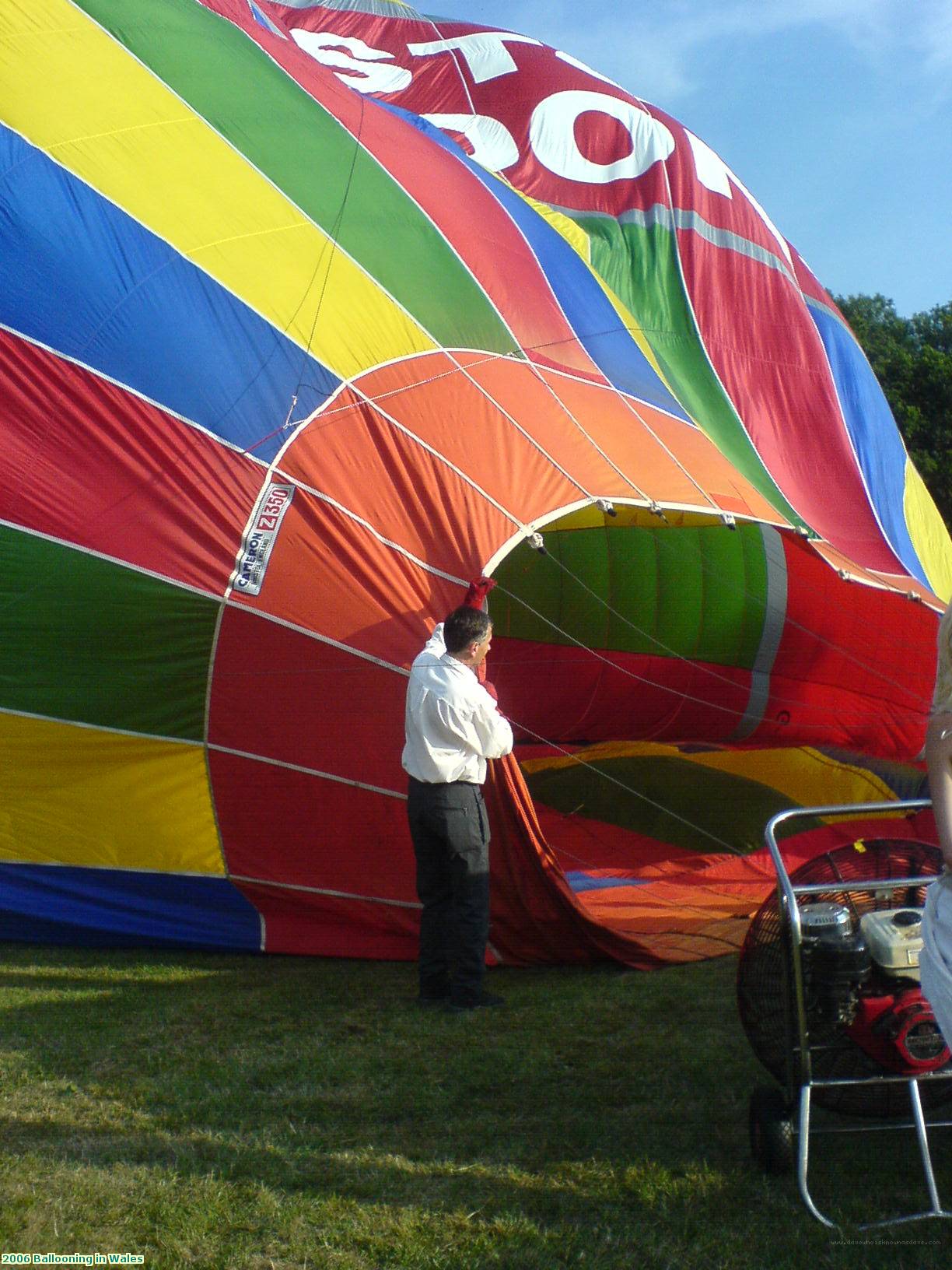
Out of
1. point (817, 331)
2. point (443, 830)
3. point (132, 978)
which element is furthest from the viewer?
point (817, 331)

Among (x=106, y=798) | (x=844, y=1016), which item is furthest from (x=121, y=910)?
(x=844, y=1016)

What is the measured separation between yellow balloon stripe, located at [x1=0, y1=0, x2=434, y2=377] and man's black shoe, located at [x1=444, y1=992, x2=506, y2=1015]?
7.99 feet

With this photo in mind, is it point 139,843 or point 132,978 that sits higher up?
point 139,843

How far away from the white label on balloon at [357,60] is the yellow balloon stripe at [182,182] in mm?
3739

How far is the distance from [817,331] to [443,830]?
5471mm

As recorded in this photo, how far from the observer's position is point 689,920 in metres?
5.14

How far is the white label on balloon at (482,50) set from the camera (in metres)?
9.05

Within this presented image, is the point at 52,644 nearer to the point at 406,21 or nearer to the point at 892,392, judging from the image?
the point at 406,21

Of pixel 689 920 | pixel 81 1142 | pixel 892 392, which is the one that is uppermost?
pixel 892 392

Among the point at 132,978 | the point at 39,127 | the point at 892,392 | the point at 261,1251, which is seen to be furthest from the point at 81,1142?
the point at 892,392

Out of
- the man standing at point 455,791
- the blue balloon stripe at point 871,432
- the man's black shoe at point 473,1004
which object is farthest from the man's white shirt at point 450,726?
the blue balloon stripe at point 871,432

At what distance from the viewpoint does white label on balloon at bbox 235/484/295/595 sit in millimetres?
4664

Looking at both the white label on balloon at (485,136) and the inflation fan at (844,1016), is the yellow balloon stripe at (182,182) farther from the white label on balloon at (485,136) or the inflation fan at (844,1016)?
the white label on balloon at (485,136)

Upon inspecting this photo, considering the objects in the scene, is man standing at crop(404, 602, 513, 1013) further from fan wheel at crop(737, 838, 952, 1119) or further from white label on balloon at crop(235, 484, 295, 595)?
fan wheel at crop(737, 838, 952, 1119)
